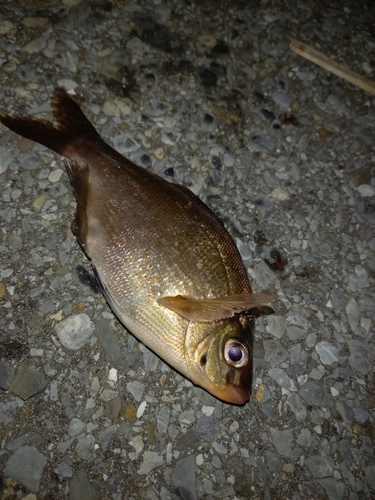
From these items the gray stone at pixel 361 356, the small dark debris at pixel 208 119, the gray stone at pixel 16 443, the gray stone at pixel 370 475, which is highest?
the small dark debris at pixel 208 119

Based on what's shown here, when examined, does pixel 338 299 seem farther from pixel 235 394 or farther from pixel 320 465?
pixel 235 394

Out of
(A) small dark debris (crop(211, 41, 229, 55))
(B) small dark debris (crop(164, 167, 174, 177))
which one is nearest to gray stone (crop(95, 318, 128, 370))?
(B) small dark debris (crop(164, 167, 174, 177))

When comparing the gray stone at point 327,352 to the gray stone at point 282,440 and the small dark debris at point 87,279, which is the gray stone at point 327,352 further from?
the small dark debris at point 87,279

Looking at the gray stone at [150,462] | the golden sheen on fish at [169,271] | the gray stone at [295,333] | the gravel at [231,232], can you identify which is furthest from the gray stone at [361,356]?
the gray stone at [150,462]

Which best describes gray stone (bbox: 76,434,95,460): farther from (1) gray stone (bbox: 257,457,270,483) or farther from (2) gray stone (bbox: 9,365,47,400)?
(1) gray stone (bbox: 257,457,270,483)

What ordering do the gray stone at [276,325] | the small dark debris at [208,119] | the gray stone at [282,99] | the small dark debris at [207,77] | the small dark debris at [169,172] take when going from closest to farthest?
1. the gray stone at [276,325]
2. the small dark debris at [169,172]
3. the small dark debris at [208,119]
4. the small dark debris at [207,77]
5. the gray stone at [282,99]

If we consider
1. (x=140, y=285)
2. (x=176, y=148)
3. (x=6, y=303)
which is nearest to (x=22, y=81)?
(x=176, y=148)
